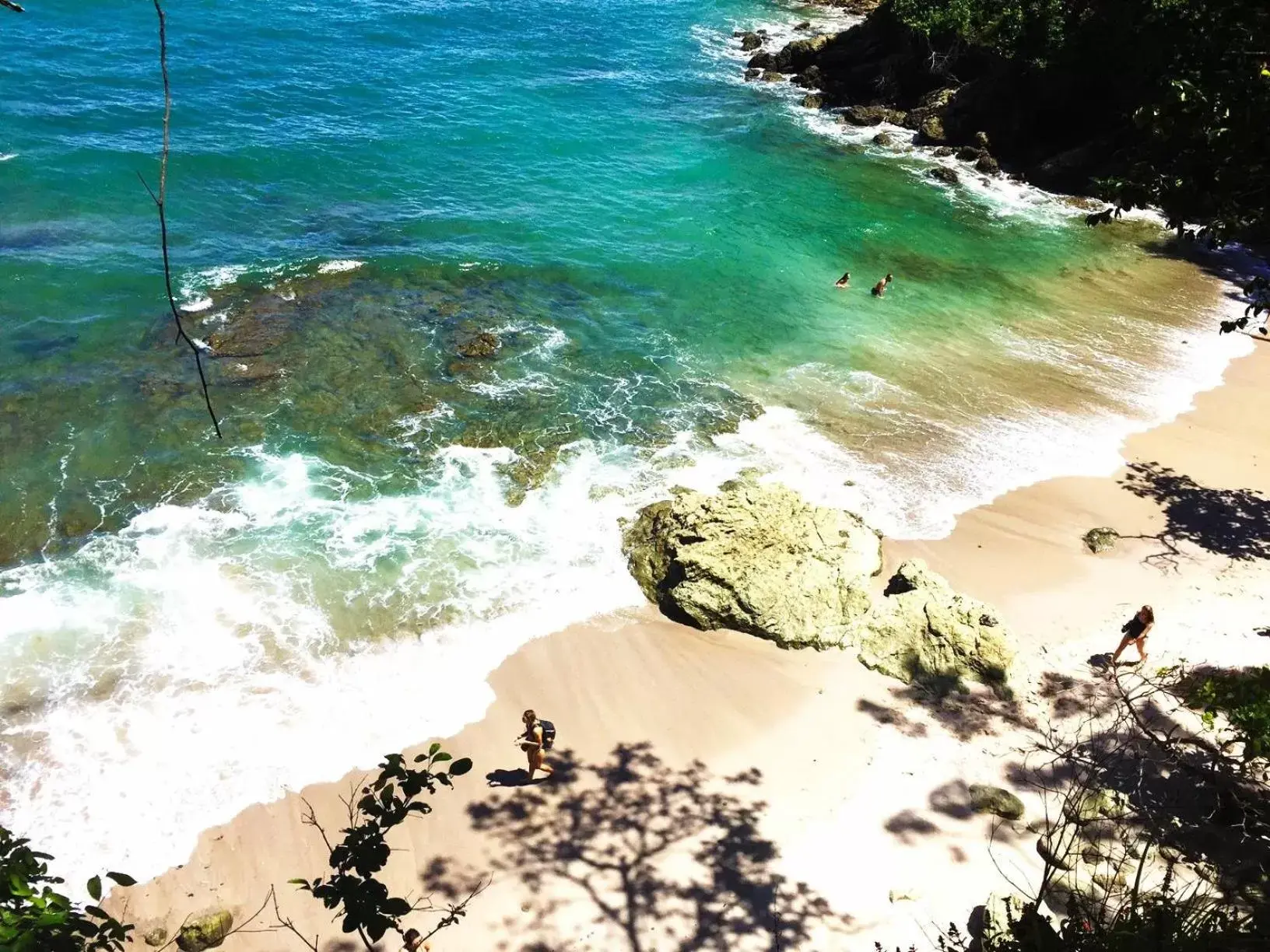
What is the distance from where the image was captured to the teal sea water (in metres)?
12.2

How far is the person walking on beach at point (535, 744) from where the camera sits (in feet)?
34.7

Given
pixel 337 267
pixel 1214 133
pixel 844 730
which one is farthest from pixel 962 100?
pixel 844 730

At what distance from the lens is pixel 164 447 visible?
54.4 ft

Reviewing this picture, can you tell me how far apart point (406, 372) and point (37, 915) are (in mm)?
16257

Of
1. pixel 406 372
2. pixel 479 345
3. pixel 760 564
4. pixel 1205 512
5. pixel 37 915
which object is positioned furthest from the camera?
pixel 479 345

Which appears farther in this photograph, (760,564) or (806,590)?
(760,564)

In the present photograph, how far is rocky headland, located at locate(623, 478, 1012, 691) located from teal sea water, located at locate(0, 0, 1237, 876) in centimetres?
118

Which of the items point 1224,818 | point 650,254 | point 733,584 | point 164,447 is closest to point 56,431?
point 164,447

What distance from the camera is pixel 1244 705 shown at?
26.8 ft

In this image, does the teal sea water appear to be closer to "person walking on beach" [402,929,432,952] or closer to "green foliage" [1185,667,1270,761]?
"person walking on beach" [402,929,432,952]

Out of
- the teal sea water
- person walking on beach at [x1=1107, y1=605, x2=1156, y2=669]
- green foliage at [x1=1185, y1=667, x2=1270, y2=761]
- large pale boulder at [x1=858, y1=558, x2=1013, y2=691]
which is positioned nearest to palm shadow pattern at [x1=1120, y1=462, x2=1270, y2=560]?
the teal sea water

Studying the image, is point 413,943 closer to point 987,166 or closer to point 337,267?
point 337,267

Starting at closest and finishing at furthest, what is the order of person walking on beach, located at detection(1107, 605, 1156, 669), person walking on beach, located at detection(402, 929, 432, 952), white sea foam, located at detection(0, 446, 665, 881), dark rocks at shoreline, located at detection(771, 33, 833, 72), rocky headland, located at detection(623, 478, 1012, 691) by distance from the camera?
1. person walking on beach, located at detection(402, 929, 432, 952)
2. white sea foam, located at detection(0, 446, 665, 881)
3. person walking on beach, located at detection(1107, 605, 1156, 669)
4. rocky headland, located at detection(623, 478, 1012, 691)
5. dark rocks at shoreline, located at detection(771, 33, 833, 72)

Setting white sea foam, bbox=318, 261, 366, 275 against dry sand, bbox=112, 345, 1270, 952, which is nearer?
dry sand, bbox=112, 345, 1270, 952
